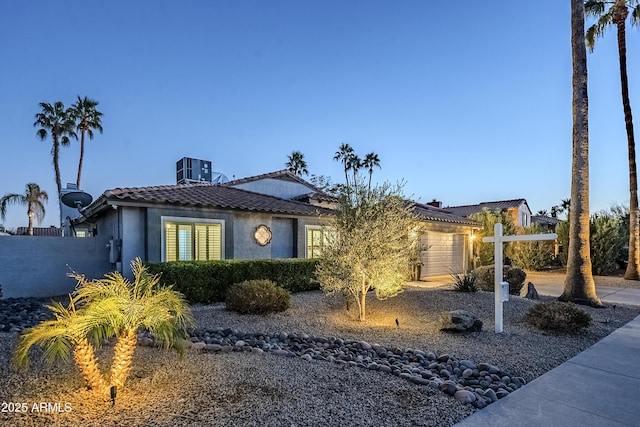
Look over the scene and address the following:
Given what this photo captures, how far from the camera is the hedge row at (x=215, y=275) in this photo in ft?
29.6

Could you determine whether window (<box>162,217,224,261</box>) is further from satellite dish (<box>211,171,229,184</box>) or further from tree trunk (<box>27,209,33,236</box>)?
tree trunk (<box>27,209,33,236</box>)

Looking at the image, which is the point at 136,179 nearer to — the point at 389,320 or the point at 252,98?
the point at 252,98

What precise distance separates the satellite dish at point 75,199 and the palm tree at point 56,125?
16.2 m

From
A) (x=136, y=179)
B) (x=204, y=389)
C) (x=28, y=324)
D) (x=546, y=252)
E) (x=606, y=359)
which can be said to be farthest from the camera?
(x=136, y=179)

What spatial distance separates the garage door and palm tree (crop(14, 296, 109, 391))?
1483 cm

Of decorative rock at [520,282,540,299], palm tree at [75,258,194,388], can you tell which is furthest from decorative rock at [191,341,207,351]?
decorative rock at [520,282,540,299]

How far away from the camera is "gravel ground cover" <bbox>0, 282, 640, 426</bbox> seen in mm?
3213

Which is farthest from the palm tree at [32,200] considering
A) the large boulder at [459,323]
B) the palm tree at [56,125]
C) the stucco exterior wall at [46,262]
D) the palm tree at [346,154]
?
the large boulder at [459,323]

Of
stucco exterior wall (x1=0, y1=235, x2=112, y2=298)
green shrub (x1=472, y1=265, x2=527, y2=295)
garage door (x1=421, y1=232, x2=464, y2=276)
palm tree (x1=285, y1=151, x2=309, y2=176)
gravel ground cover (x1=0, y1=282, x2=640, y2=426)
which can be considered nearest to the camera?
gravel ground cover (x1=0, y1=282, x2=640, y2=426)

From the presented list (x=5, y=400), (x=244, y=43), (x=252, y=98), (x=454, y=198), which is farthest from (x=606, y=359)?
(x=454, y=198)

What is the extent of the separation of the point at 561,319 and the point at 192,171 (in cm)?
1553

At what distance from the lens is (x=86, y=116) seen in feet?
93.1

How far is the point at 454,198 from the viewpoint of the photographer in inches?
1907

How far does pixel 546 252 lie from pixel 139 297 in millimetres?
24035
